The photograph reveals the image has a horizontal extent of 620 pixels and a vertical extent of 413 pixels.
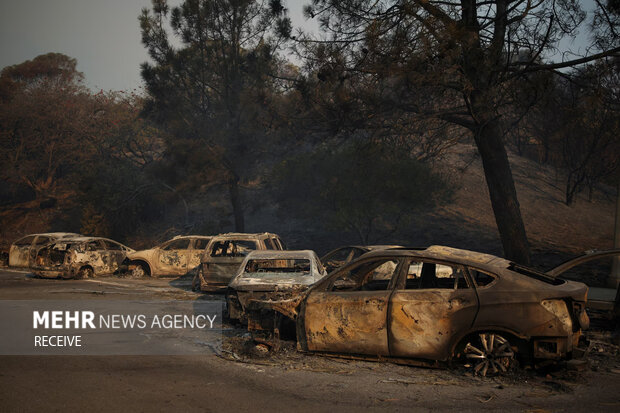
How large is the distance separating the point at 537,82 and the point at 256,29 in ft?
48.7

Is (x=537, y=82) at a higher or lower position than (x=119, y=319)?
higher

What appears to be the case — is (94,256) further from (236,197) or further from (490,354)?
(490,354)

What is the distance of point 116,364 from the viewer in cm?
679

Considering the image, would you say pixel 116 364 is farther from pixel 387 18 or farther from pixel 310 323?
pixel 387 18

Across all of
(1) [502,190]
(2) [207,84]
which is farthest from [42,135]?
(1) [502,190]

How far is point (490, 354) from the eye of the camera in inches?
247

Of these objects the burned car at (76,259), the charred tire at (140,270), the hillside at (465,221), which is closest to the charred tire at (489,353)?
the hillside at (465,221)

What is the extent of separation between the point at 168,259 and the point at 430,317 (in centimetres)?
1210

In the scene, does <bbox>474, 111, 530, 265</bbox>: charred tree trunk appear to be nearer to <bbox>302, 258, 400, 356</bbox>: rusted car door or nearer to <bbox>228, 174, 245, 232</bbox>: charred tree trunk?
<bbox>302, 258, 400, 356</bbox>: rusted car door

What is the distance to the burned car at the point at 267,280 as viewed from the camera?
327 inches

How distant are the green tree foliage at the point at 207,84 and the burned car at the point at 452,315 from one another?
56.1 feet

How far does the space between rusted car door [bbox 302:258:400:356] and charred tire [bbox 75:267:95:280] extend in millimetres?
11959

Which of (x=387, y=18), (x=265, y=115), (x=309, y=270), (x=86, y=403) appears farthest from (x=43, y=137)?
(x=86, y=403)

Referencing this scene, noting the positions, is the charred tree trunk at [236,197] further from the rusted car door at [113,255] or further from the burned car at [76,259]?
the burned car at [76,259]
